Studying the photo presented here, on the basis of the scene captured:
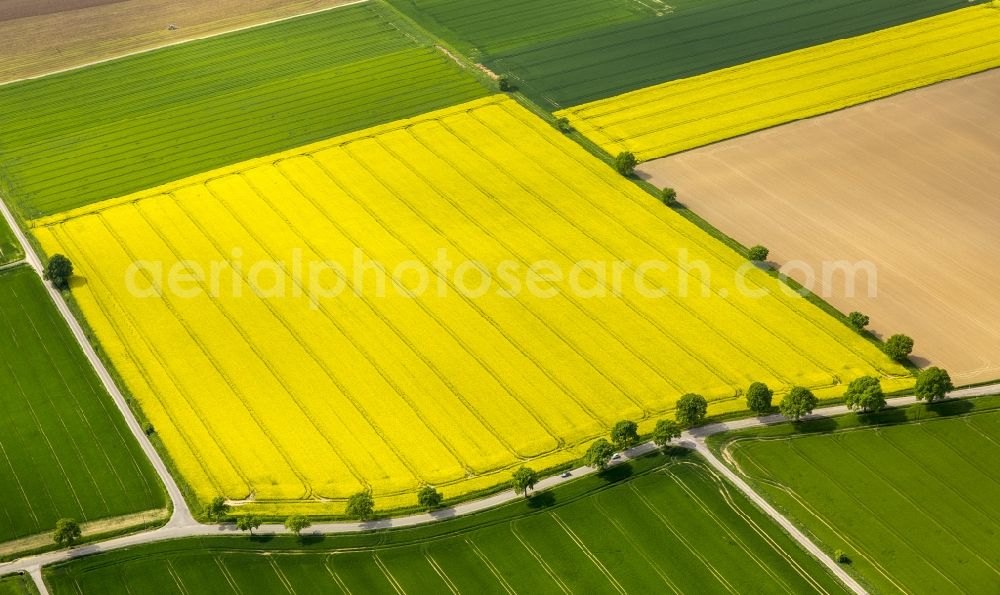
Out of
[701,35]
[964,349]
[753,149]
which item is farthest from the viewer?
[701,35]

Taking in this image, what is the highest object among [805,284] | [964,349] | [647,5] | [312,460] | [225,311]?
[647,5]

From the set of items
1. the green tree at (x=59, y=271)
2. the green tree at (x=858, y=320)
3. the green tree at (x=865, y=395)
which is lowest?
the green tree at (x=865, y=395)

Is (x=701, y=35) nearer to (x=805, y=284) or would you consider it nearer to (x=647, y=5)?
(x=647, y=5)

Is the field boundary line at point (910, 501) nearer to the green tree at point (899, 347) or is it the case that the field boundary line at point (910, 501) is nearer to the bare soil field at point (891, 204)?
the green tree at point (899, 347)

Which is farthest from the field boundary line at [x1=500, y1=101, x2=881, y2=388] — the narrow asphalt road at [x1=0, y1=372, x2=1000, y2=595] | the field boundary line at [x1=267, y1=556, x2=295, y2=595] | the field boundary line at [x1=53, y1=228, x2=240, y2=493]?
the field boundary line at [x1=53, y1=228, x2=240, y2=493]

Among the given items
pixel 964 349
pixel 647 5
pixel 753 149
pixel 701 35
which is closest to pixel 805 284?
pixel 964 349

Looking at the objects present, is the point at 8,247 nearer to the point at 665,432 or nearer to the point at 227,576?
the point at 227,576

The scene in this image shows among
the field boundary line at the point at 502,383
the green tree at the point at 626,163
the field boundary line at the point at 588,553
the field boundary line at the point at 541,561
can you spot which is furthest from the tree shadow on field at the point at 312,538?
the green tree at the point at 626,163
